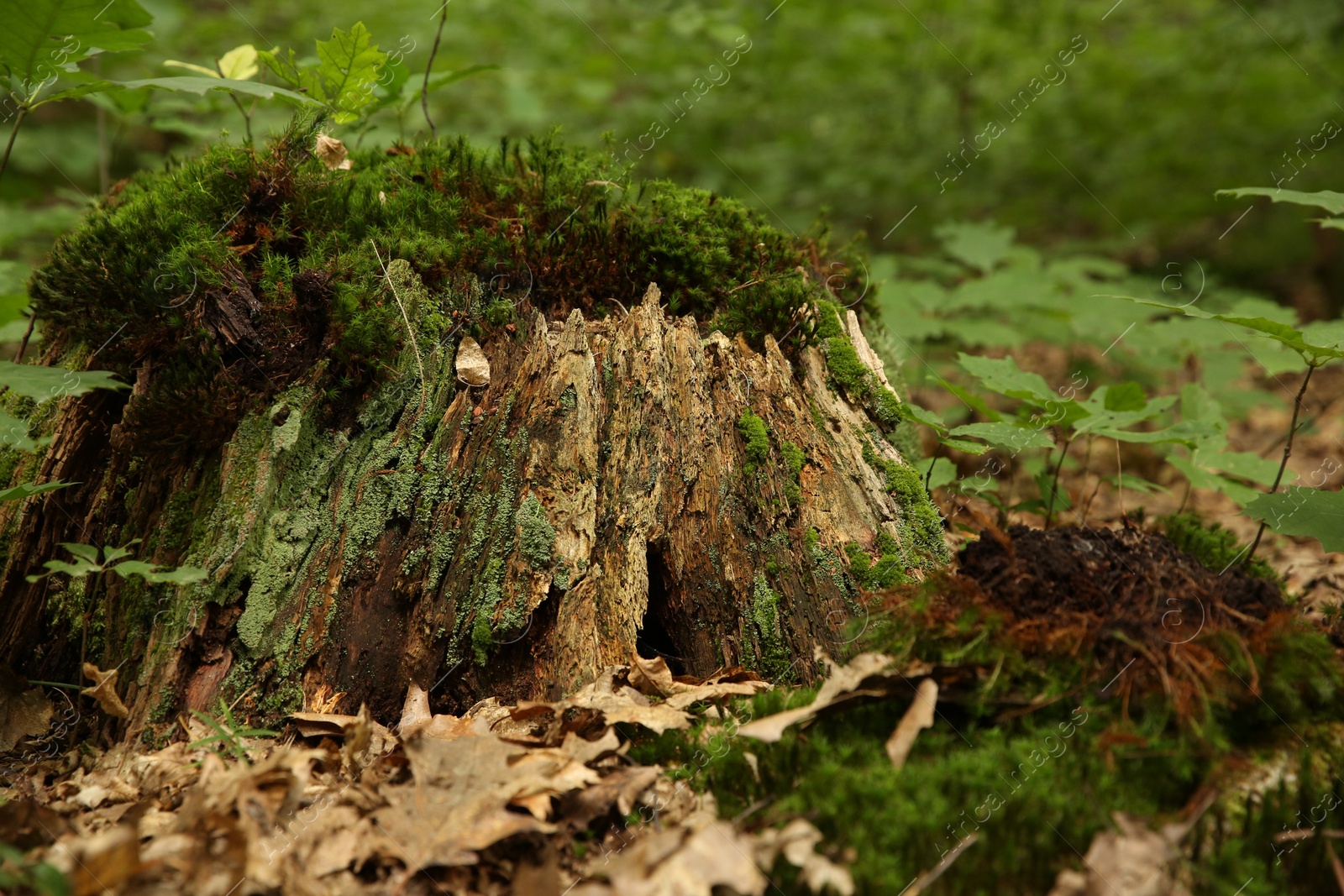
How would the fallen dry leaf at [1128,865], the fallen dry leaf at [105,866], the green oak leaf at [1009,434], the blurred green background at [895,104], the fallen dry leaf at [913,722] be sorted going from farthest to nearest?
the blurred green background at [895,104] < the green oak leaf at [1009,434] < the fallen dry leaf at [913,722] < the fallen dry leaf at [1128,865] < the fallen dry leaf at [105,866]

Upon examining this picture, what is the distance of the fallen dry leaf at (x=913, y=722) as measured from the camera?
6.42ft

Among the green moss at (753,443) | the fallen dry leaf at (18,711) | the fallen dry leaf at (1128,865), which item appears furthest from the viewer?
the green moss at (753,443)

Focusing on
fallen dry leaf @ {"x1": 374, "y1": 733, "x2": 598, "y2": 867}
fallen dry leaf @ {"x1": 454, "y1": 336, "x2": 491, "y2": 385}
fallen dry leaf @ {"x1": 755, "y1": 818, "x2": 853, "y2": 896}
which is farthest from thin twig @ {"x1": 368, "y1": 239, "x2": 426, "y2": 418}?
fallen dry leaf @ {"x1": 755, "y1": 818, "x2": 853, "y2": 896}

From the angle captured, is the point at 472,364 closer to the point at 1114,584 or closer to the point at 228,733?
the point at 228,733

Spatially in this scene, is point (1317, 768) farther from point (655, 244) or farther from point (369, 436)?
point (369, 436)

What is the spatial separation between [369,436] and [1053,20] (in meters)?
9.18

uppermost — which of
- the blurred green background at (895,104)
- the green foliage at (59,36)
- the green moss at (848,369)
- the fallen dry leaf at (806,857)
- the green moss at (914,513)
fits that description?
the blurred green background at (895,104)

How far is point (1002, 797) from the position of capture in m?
1.82

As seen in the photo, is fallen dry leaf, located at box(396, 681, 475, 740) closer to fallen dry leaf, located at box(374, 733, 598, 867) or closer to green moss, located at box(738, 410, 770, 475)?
fallen dry leaf, located at box(374, 733, 598, 867)

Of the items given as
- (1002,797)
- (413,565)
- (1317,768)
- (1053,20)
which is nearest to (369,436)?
(413,565)

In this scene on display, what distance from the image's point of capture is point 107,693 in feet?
8.74

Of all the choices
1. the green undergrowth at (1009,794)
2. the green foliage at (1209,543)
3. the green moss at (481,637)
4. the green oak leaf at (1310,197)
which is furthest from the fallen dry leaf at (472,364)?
the green foliage at (1209,543)

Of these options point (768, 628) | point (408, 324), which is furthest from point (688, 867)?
point (408, 324)

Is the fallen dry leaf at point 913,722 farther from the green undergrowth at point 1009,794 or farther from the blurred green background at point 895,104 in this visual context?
the blurred green background at point 895,104
